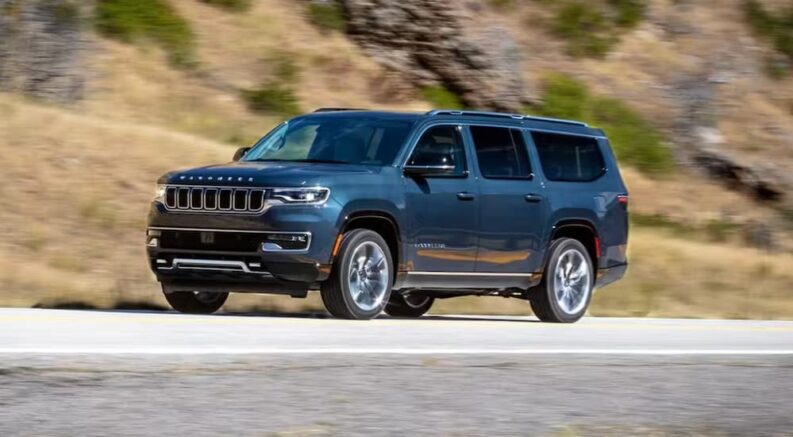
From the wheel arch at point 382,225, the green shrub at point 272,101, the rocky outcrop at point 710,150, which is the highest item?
the wheel arch at point 382,225

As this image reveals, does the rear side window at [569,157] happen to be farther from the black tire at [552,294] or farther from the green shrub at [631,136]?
the green shrub at [631,136]

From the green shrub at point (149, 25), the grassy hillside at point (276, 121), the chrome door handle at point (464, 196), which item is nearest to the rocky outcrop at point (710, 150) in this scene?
the grassy hillside at point (276, 121)

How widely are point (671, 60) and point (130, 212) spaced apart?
1910cm

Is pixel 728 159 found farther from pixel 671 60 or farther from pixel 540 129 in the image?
pixel 540 129

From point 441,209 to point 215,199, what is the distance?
80.7 inches

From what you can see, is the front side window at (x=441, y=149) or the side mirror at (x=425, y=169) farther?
the front side window at (x=441, y=149)

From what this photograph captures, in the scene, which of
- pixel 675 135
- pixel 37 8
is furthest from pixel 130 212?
pixel 675 135

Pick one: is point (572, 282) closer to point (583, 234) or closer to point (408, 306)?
point (583, 234)

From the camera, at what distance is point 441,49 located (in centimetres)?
3128

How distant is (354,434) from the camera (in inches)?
286

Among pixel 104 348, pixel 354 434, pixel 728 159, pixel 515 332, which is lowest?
pixel 728 159

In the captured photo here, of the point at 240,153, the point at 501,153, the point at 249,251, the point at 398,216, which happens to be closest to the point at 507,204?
the point at 501,153

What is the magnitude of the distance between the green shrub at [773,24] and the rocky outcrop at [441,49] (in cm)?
938

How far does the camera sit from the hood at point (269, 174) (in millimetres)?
12867
